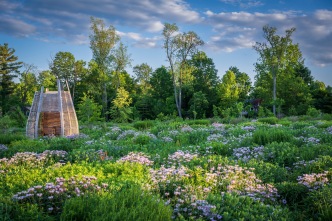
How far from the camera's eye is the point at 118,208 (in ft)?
12.4

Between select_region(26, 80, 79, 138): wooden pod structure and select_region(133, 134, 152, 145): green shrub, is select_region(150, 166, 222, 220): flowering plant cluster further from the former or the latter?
select_region(26, 80, 79, 138): wooden pod structure

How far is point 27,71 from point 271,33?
4040 centimetres

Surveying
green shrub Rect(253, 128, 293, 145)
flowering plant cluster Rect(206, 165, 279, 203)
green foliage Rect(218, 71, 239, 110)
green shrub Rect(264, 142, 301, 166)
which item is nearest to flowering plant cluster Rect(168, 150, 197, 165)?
flowering plant cluster Rect(206, 165, 279, 203)

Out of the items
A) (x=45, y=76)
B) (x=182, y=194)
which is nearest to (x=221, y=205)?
(x=182, y=194)

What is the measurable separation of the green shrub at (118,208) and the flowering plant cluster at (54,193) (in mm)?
391

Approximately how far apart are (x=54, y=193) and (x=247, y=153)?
5.31 m

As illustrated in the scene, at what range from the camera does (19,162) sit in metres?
7.32

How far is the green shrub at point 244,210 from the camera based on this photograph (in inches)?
163

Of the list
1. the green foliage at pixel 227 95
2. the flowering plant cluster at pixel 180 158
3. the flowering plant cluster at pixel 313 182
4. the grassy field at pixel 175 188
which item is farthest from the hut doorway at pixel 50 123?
the green foliage at pixel 227 95

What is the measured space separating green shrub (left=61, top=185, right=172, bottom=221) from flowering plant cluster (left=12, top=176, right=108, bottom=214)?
1.28 feet

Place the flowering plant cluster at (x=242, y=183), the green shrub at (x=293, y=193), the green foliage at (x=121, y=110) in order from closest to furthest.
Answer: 1. the flowering plant cluster at (x=242, y=183)
2. the green shrub at (x=293, y=193)
3. the green foliage at (x=121, y=110)

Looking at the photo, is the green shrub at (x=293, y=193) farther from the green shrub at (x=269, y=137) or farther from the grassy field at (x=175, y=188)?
the green shrub at (x=269, y=137)

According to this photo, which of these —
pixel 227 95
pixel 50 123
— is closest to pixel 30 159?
pixel 50 123

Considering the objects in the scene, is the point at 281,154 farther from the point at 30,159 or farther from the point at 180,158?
the point at 30,159
